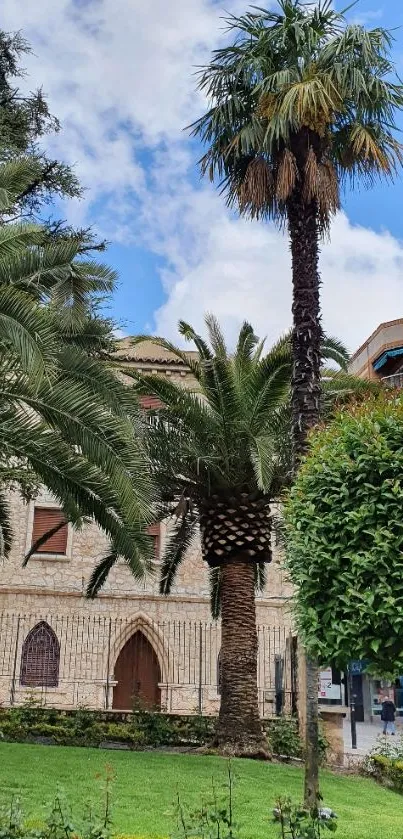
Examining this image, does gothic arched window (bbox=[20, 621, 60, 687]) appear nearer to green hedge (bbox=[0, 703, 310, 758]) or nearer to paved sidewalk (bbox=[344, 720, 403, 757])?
green hedge (bbox=[0, 703, 310, 758])

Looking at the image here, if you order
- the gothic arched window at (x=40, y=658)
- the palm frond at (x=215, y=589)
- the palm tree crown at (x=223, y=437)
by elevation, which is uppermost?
the palm tree crown at (x=223, y=437)

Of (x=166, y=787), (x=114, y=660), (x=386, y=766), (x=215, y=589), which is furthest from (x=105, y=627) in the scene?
(x=166, y=787)

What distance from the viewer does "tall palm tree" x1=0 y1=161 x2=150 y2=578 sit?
9.69m

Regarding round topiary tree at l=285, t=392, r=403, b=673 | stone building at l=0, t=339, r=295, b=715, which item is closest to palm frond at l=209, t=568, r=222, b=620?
stone building at l=0, t=339, r=295, b=715

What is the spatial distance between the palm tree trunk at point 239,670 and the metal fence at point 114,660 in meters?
7.08

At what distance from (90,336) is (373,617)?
8.51 meters

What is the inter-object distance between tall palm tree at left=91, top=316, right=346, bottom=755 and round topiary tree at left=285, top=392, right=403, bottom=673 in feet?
24.3

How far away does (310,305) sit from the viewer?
11.9m

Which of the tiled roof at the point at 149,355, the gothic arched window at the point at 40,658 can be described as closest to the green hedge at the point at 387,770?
the gothic arched window at the point at 40,658

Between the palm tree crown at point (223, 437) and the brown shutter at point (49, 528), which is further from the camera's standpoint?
the brown shutter at point (49, 528)

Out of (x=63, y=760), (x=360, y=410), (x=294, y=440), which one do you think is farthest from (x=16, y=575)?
(x=360, y=410)

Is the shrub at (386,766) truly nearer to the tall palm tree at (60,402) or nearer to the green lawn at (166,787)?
the green lawn at (166,787)

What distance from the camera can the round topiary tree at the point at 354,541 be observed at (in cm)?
610

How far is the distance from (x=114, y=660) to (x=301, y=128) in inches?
667
